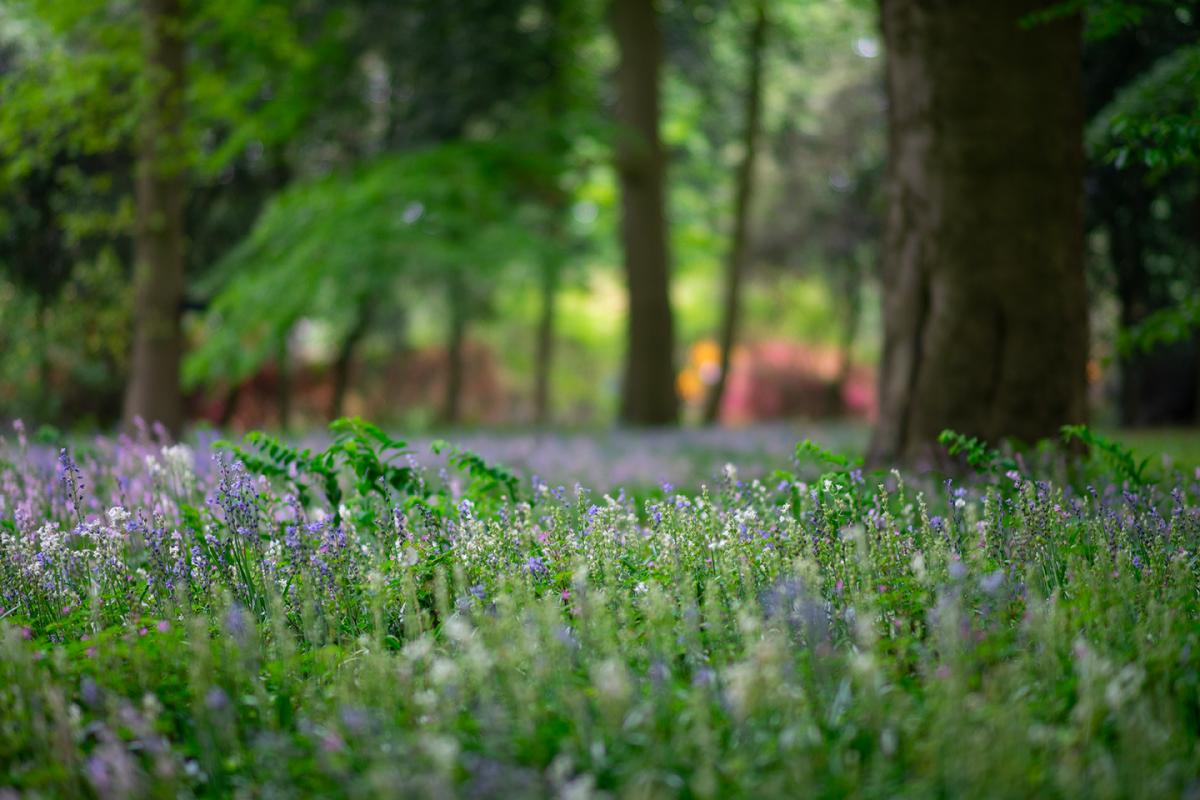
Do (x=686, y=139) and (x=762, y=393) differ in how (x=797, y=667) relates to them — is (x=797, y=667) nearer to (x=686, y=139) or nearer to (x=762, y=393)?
(x=686, y=139)

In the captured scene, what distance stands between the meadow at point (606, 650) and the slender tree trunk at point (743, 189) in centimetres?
1407

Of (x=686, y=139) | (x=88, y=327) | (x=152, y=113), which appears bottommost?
(x=88, y=327)

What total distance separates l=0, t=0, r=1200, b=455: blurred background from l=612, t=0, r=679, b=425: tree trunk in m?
0.03

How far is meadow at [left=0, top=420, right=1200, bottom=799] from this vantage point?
2.33 meters

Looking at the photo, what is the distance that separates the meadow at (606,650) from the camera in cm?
233

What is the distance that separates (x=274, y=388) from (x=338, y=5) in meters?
10.4

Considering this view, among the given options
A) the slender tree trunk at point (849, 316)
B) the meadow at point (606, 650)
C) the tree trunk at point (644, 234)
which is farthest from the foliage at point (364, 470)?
the slender tree trunk at point (849, 316)

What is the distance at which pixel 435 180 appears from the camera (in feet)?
37.9

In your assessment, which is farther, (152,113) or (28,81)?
(152,113)

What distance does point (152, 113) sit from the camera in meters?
11.0

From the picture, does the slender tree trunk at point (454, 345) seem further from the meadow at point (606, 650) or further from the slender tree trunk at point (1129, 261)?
the meadow at point (606, 650)

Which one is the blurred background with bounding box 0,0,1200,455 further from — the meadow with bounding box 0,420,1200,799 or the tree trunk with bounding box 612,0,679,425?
the meadow with bounding box 0,420,1200,799

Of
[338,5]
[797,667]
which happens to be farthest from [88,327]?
[797,667]

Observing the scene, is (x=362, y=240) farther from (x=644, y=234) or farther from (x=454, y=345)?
(x=454, y=345)
